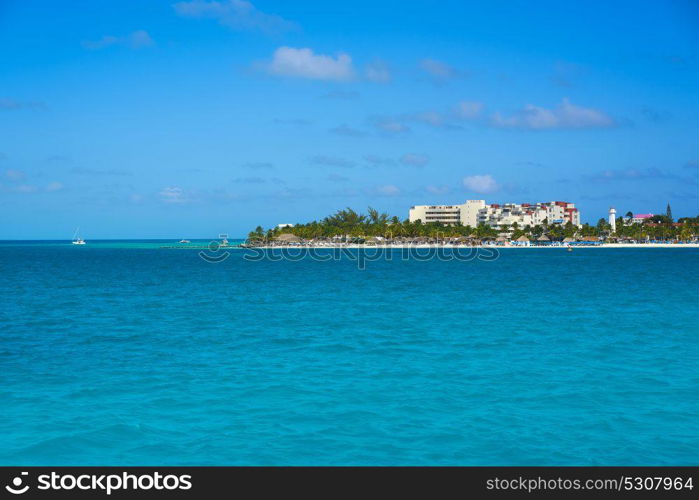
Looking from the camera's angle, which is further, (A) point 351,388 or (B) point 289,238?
(B) point 289,238

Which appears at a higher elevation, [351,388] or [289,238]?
[289,238]

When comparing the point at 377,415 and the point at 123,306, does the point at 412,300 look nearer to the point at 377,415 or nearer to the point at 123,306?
the point at 123,306

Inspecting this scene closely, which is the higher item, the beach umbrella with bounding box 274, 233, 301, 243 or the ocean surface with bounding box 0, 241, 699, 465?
the beach umbrella with bounding box 274, 233, 301, 243

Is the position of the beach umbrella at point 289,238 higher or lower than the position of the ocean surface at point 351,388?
higher

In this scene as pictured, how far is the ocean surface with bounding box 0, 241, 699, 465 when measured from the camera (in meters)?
9.86

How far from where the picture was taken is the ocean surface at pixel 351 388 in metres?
9.86

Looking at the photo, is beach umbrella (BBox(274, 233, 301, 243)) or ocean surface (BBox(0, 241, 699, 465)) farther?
beach umbrella (BBox(274, 233, 301, 243))

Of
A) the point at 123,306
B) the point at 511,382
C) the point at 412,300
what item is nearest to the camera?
the point at 511,382

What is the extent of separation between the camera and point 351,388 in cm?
1362

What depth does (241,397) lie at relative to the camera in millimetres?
12742

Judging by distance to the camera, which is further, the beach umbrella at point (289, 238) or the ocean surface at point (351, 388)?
the beach umbrella at point (289, 238)
